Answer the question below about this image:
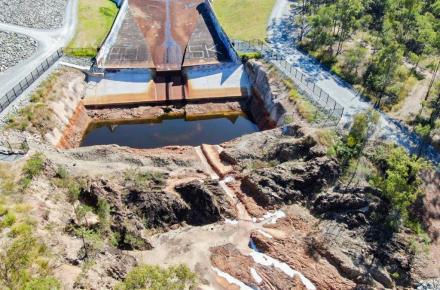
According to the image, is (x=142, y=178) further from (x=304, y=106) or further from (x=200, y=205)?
(x=304, y=106)

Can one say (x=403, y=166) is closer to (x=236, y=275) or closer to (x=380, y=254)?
(x=380, y=254)

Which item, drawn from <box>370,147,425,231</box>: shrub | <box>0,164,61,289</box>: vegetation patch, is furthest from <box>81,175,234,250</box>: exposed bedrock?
<box>370,147,425,231</box>: shrub

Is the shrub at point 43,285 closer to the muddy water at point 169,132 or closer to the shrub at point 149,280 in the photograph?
the shrub at point 149,280

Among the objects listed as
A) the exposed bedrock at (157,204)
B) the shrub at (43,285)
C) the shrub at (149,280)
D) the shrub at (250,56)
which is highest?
the shrub at (250,56)

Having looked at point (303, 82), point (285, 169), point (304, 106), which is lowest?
point (285, 169)

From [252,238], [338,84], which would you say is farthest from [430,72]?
[252,238]

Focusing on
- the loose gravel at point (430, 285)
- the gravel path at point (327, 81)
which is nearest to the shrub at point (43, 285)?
the loose gravel at point (430, 285)

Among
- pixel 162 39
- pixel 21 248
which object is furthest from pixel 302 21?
pixel 21 248
